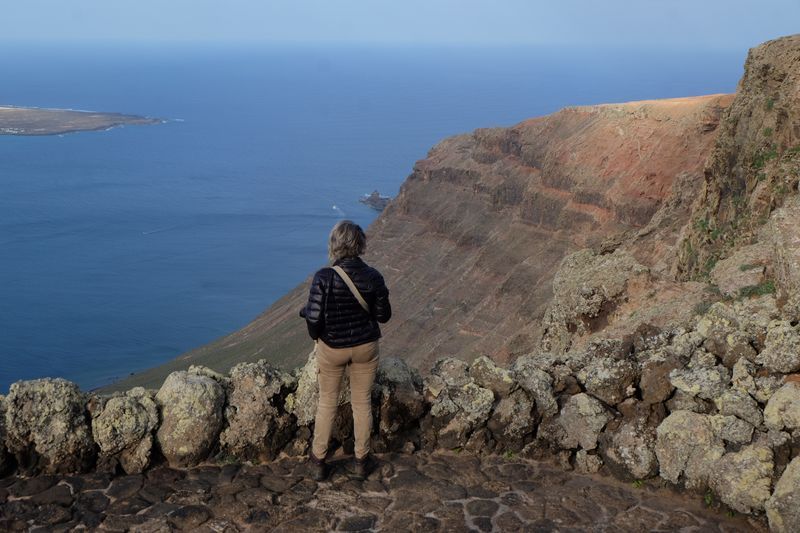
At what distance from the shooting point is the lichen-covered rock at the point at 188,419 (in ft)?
25.8

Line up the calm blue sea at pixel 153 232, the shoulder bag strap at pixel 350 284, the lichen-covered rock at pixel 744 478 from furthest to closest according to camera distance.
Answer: the calm blue sea at pixel 153 232 → the shoulder bag strap at pixel 350 284 → the lichen-covered rock at pixel 744 478

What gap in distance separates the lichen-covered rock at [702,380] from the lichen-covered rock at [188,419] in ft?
14.2

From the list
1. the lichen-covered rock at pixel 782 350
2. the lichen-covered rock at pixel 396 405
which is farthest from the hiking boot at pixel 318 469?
the lichen-covered rock at pixel 782 350

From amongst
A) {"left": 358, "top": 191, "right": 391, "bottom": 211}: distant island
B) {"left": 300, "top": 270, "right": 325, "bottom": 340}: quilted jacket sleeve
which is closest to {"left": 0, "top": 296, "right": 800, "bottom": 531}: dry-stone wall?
{"left": 300, "top": 270, "right": 325, "bottom": 340}: quilted jacket sleeve

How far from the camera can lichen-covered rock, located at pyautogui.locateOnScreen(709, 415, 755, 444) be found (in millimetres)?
7277

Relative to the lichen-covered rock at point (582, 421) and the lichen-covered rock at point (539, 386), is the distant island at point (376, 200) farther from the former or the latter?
the lichen-covered rock at point (582, 421)

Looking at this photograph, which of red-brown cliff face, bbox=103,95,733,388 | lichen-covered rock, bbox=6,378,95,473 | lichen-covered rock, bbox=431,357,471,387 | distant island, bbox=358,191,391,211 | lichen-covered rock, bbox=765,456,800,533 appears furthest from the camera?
distant island, bbox=358,191,391,211

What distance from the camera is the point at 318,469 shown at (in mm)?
7703

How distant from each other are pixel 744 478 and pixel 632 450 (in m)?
1.05

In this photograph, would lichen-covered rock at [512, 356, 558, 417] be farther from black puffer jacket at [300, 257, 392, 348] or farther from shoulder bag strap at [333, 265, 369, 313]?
shoulder bag strap at [333, 265, 369, 313]

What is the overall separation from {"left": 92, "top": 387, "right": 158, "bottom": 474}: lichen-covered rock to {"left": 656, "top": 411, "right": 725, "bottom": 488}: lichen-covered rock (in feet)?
15.2

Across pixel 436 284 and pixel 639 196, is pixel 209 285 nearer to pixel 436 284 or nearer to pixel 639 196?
pixel 436 284

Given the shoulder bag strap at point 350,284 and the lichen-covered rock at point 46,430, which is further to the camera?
the lichen-covered rock at point 46,430

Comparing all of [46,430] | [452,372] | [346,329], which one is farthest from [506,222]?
[46,430]
